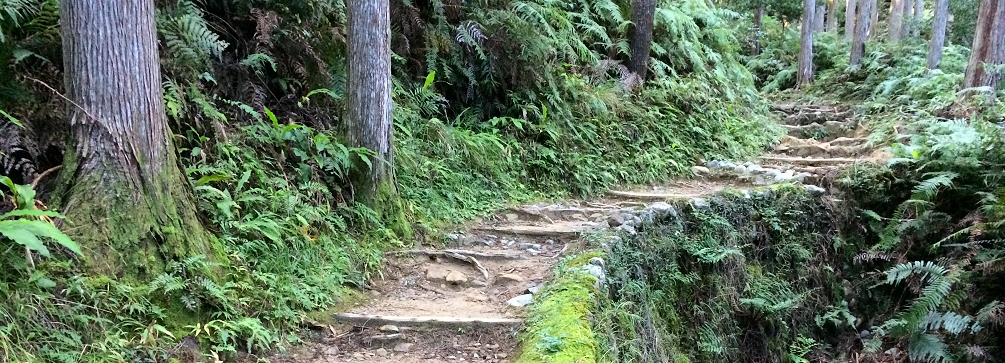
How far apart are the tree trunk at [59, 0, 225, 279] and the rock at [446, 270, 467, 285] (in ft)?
6.38

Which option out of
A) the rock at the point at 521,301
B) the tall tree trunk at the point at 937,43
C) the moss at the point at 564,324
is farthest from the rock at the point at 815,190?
the tall tree trunk at the point at 937,43

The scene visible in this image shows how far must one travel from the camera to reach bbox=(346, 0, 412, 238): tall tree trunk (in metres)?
5.04

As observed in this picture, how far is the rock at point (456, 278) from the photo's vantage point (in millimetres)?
4602

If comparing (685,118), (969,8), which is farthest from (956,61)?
(685,118)

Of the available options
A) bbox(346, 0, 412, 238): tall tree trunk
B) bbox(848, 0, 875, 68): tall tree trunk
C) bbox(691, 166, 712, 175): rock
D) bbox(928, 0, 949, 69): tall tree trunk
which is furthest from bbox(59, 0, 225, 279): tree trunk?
bbox(848, 0, 875, 68): tall tree trunk

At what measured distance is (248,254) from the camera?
3875 mm

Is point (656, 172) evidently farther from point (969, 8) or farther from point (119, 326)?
point (969, 8)

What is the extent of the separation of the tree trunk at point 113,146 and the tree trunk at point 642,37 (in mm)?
7672

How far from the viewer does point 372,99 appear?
5.09 m

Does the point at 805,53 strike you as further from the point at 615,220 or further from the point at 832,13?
the point at 615,220

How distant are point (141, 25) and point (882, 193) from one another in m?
7.88

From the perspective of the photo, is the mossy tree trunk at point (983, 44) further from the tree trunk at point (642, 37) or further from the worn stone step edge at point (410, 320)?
the worn stone step edge at point (410, 320)

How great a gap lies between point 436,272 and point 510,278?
0.64 meters

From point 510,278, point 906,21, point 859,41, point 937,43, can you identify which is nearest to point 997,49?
point 937,43
